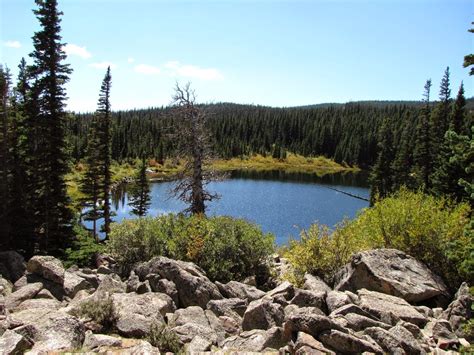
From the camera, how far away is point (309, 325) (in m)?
9.94

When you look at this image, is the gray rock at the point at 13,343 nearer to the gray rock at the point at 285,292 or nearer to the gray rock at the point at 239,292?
the gray rock at the point at 239,292

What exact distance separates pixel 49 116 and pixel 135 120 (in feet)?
465

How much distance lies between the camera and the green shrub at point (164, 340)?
9.85 meters

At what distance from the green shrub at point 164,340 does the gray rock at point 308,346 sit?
2.74 m

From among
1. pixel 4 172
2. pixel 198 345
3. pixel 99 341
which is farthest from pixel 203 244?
pixel 4 172

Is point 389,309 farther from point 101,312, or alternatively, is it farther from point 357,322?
point 101,312

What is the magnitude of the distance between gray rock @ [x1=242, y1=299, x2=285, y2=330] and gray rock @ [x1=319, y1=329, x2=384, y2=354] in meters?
2.48

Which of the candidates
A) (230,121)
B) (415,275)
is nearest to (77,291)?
(415,275)

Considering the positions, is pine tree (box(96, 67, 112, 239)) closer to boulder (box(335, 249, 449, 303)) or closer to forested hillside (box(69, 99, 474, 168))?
boulder (box(335, 249, 449, 303))

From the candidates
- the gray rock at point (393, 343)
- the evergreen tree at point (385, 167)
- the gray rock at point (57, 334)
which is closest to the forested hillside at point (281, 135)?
the evergreen tree at point (385, 167)

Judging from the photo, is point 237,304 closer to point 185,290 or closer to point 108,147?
point 185,290

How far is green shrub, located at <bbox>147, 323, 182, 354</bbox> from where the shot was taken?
Result: 32.3 ft

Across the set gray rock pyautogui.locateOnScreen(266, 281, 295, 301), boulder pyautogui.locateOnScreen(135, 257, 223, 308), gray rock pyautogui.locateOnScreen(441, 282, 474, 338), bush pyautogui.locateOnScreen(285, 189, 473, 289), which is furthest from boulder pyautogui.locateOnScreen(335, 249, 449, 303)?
boulder pyautogui.locateOnScreen(135, 257, 223, 308)

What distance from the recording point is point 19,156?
94.7ft
